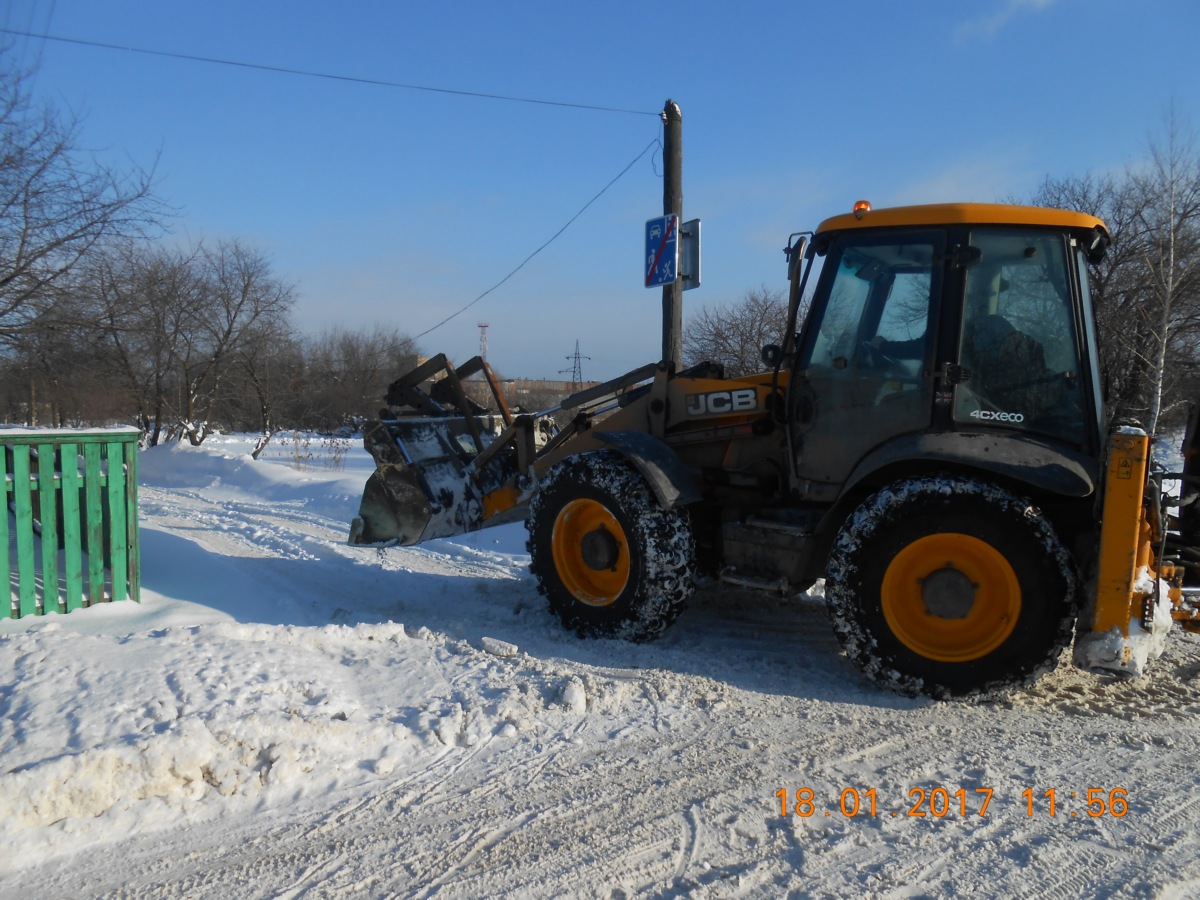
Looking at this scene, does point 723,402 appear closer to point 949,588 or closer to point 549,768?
point 949,588

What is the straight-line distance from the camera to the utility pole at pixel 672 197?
9.70m

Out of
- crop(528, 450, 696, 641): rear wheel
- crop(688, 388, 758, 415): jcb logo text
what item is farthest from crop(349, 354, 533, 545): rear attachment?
crop(688, 388, 758, 415): jcb logo text

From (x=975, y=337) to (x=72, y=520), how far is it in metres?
5.27

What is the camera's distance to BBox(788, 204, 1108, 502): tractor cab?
430cm

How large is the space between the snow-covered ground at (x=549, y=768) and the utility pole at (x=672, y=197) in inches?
198

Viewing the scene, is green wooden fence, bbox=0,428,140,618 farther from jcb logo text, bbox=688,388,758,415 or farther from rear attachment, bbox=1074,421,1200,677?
rear attachment, bbox=1074,421,1200,677

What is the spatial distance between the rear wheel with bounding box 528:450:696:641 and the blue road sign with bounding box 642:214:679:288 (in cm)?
436

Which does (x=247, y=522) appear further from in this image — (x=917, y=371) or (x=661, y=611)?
(x=917, y=371)

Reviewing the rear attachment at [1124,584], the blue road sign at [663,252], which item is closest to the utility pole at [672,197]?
the blue road sign at [663,252]

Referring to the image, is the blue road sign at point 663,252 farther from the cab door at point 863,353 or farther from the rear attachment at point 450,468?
the cab door at point 863,353

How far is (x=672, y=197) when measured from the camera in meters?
9.80

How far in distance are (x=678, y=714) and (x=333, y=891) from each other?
188 centimetres

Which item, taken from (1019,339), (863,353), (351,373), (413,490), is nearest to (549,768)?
(863,353)

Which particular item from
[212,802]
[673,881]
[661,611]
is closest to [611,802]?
[673,881]
